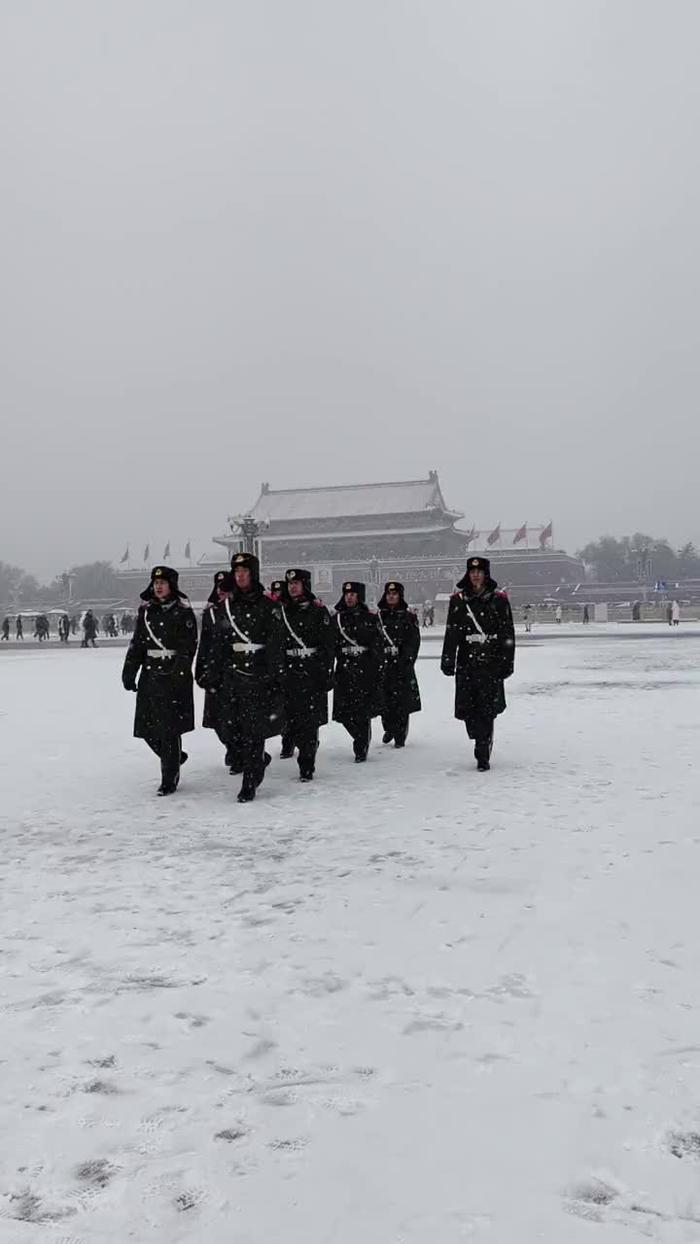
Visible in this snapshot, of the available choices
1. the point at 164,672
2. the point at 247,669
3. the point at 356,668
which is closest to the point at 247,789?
the point at 247,669

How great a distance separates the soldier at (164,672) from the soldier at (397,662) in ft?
6.65

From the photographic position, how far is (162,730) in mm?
5348

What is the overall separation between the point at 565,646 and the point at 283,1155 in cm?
Result: 2072

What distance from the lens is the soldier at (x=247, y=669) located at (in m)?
5.23

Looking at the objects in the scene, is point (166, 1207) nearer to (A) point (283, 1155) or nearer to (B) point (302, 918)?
(A) point (283, 1155)

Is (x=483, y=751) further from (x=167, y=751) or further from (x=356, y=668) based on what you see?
(x=167, y=751)

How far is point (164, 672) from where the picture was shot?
5391mm

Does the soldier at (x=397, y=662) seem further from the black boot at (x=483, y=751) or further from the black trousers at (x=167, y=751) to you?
the black trousers at (x=167, y=751)

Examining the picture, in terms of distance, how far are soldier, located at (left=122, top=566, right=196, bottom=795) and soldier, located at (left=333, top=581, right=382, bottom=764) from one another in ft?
4.25

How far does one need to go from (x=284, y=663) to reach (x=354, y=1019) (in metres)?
3.53

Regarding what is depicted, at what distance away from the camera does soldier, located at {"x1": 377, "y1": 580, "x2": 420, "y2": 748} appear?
7086mm

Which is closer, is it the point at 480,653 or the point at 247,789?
the point at 247,789

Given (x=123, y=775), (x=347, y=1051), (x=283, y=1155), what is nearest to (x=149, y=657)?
(x=123, y=775)

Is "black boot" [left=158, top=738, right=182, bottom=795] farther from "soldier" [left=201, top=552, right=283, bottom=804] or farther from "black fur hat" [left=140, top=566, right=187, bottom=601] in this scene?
"black fur hat" [left=140, top=566, right=187, bottom=601]
